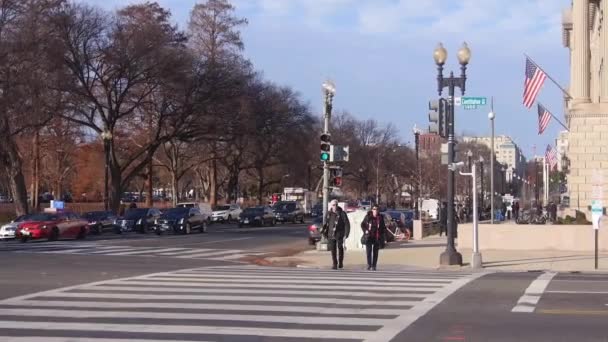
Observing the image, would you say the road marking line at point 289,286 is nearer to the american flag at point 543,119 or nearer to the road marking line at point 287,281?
the road marking line at point 287,281

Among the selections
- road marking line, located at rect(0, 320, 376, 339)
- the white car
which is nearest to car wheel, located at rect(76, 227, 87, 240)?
the white car

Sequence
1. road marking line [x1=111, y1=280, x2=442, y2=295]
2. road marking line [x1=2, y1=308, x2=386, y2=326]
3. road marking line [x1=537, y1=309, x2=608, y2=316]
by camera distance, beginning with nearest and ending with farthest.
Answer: road marking line [x1=2, y1=308, x2=386, y2=326], road marking line [x1=537, y1=309, x2=608, y2=316], road marking line [x1=111, y1=280, x2=442, y2=295]

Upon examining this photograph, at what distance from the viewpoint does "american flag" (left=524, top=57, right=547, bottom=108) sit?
3884 cm

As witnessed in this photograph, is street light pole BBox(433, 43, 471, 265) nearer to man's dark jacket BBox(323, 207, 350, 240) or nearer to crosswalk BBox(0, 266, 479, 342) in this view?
man's dark jacket BBox(323, 207, 350, 240)

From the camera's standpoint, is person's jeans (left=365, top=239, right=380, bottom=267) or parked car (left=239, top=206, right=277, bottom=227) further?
parked car (left=239, top=206, right=277, bottom=227)

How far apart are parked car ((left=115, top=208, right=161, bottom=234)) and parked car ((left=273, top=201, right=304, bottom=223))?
18455 millimetres

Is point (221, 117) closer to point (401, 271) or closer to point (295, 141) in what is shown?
point (295, 141)

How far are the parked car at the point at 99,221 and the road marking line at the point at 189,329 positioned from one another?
3825 cm

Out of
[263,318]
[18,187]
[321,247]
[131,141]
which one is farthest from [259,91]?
[263,318]

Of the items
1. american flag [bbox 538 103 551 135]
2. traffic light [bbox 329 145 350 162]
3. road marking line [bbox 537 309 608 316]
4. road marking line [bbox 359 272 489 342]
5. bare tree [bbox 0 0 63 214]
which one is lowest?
road marking line [bbox 537 309 608 316]

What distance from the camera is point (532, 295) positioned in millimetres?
15781

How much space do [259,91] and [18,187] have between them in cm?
2424

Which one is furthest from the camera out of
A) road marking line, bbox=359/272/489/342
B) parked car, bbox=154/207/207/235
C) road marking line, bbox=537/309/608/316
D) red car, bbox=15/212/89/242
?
parked car, bbox=154/207/207/235

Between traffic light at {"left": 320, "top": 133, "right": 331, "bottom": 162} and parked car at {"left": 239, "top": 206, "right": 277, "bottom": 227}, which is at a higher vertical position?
traffic light at {"left": 320, "top": 133, "right": 331, "bottom": 162}
